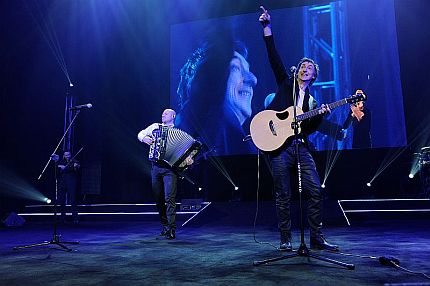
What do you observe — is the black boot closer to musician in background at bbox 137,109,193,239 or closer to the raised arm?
the raised arm

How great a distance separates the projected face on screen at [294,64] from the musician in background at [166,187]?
4.08 meters

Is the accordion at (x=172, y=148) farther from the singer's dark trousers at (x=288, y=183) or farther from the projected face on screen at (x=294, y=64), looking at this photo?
the projected face on screen at (x=294, y=64)

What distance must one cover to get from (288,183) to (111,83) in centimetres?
942

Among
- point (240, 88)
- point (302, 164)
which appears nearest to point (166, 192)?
point (302, 164)

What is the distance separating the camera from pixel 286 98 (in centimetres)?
385

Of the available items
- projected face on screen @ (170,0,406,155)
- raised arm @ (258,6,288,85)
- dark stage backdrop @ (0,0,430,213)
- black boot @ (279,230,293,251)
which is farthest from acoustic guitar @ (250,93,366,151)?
dark stage backdrop @ (0,0,430,213)

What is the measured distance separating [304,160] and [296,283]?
1.61 m

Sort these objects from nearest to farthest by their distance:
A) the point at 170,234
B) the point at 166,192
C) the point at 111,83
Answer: the point at 170,234, the point at 166,192, the point at 111,83

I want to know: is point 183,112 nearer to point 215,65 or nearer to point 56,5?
point 215,65

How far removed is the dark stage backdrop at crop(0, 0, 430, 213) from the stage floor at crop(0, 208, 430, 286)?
5.24 m

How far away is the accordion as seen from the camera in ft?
18.7

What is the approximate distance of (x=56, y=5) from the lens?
408 inches

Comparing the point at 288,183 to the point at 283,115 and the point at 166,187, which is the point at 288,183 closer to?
the point at 283,115

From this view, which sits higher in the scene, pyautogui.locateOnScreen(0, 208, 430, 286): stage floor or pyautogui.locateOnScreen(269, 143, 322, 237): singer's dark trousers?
pyautogui.locateOnScreen(269, 143, 322, 237): singer's dark trousers
